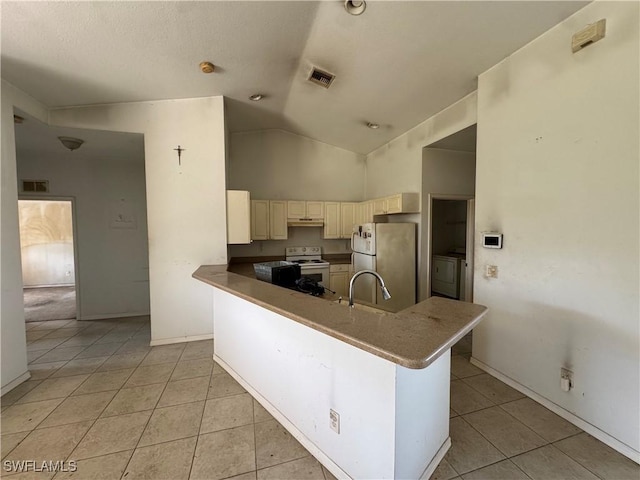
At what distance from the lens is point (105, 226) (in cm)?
424

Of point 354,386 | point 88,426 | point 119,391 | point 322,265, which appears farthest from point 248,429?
point 322,265

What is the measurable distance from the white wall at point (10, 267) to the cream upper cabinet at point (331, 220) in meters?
3.72

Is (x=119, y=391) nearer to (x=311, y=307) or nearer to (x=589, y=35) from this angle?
(x=311, y=307)

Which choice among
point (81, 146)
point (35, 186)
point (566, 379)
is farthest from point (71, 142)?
point (566, 379)

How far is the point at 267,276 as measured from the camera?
92.8 inches

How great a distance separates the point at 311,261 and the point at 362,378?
3.41 meters

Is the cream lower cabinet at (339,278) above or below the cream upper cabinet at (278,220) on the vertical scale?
below

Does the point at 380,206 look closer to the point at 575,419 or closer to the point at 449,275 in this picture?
the point at 449,275

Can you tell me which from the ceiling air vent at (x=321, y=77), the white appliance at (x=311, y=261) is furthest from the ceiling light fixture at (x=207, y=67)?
the white appliance at (x=311, y=261)

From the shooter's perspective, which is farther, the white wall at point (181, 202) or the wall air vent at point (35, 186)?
the wall air vent at point (35, 186)

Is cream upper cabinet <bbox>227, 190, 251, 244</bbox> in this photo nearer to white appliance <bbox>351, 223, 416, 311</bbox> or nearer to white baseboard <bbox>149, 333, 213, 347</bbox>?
white baseboard <bbox>149, 333, 213, 347</bbox>

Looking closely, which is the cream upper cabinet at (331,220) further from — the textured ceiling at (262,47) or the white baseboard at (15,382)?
the white baseboard at (15,382)

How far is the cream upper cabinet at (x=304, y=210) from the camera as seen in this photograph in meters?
4.57

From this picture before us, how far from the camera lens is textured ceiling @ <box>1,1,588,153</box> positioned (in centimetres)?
184
